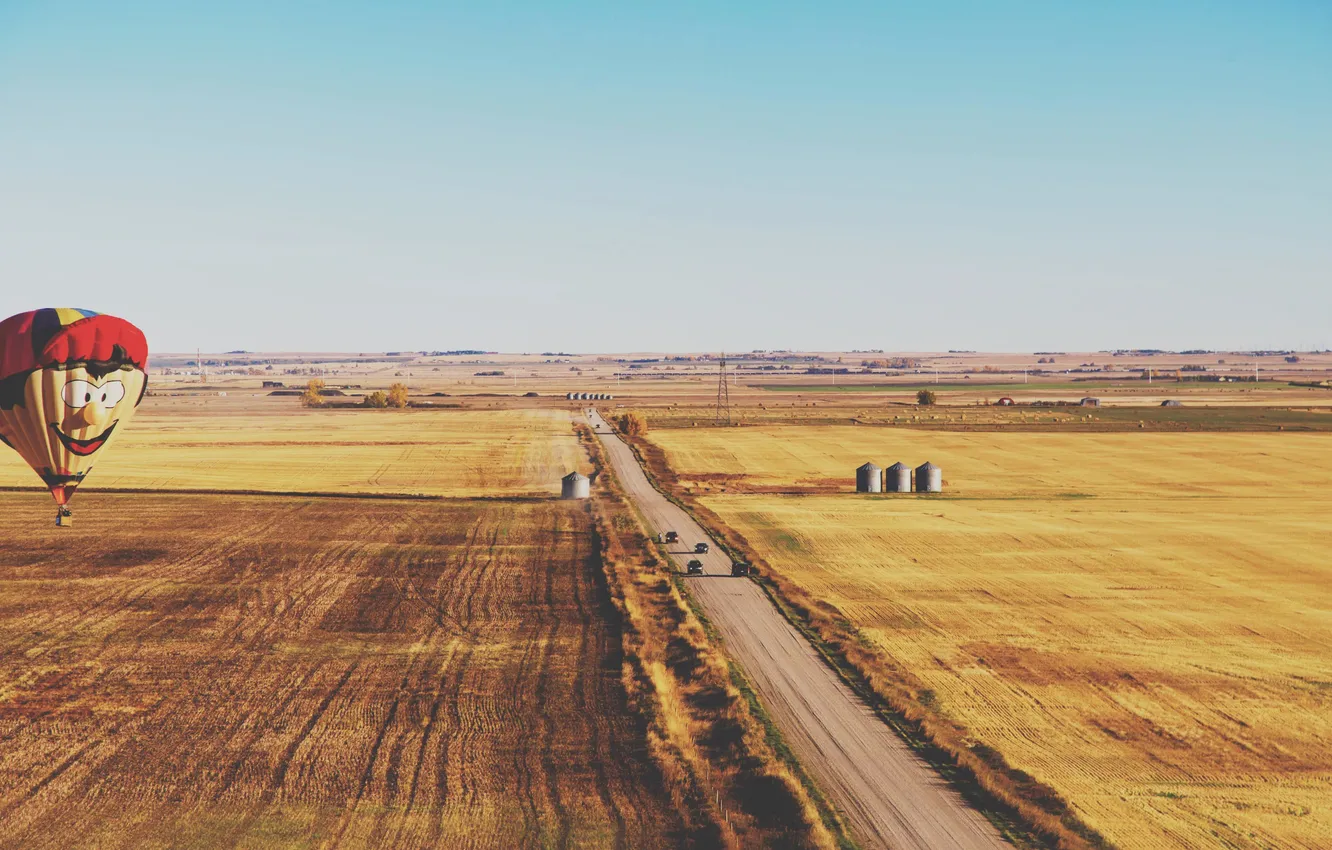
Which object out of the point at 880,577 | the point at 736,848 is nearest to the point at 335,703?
the point at 736,848

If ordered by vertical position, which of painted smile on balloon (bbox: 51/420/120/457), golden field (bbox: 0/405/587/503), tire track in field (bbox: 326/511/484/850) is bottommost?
tire track in field (bbox: 326/511/484/850)

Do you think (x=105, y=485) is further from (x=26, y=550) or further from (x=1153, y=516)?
(x=1153, y=516)

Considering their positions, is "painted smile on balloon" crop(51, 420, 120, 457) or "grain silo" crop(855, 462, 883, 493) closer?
"painted smile on balloon" crop(51, 420, 120, 457)

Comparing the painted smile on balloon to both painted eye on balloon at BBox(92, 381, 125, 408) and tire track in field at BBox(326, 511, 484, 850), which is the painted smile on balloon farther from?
tire track in field at BBox(326, 511, 484, 850)

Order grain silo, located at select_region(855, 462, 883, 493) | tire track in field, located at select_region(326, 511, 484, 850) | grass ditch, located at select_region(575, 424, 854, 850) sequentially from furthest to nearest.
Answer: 1. grain silo, located at select_region(855, 462, 883, 493)
2. tire track in field, located at select_region(326, 511, 484, 850)
3. grass ditch, located at select_region(575, 424, 854, 850)

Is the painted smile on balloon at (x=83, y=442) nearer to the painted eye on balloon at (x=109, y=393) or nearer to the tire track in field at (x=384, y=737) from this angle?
the painted eye on balloon at (x=109, y=393)

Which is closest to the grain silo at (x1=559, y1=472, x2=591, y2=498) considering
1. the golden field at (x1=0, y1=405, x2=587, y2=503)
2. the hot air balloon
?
the golden field at (x1=0, y1=405, x2=587, y2=503)
